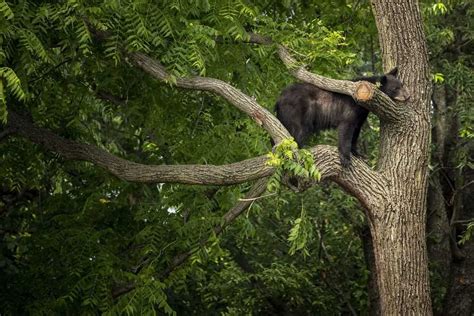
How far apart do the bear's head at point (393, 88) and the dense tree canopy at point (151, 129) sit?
715 mm

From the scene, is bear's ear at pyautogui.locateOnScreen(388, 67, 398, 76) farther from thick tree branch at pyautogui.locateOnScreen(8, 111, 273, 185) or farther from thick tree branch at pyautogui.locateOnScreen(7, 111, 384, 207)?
thick tree branch at pyautogui.locateOnScreen(8, 111, 273, 185)

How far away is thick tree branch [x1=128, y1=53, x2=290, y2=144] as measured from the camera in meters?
7.29

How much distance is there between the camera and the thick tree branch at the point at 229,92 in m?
7.29

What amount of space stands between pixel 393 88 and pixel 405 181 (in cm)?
90

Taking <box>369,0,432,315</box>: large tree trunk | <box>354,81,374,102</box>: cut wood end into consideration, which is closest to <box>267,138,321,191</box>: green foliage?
<box>354,81,374,102</box>: cut wood end

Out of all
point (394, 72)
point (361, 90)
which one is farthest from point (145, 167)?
point (394, 72)

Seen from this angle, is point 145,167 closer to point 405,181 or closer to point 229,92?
point 229,92

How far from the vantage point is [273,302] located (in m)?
14.2

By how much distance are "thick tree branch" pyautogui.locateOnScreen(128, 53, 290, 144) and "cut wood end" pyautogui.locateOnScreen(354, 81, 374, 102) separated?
0.74 m

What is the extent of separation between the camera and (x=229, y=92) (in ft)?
25.1

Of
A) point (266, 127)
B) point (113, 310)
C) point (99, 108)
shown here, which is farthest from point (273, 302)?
point (266, 127)

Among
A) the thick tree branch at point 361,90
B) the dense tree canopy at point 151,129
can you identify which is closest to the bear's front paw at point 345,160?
the thick tree branch at point 361,90

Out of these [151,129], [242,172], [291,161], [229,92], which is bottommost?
[151,129]

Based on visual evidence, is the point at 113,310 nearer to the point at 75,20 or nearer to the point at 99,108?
the point at 75,20
